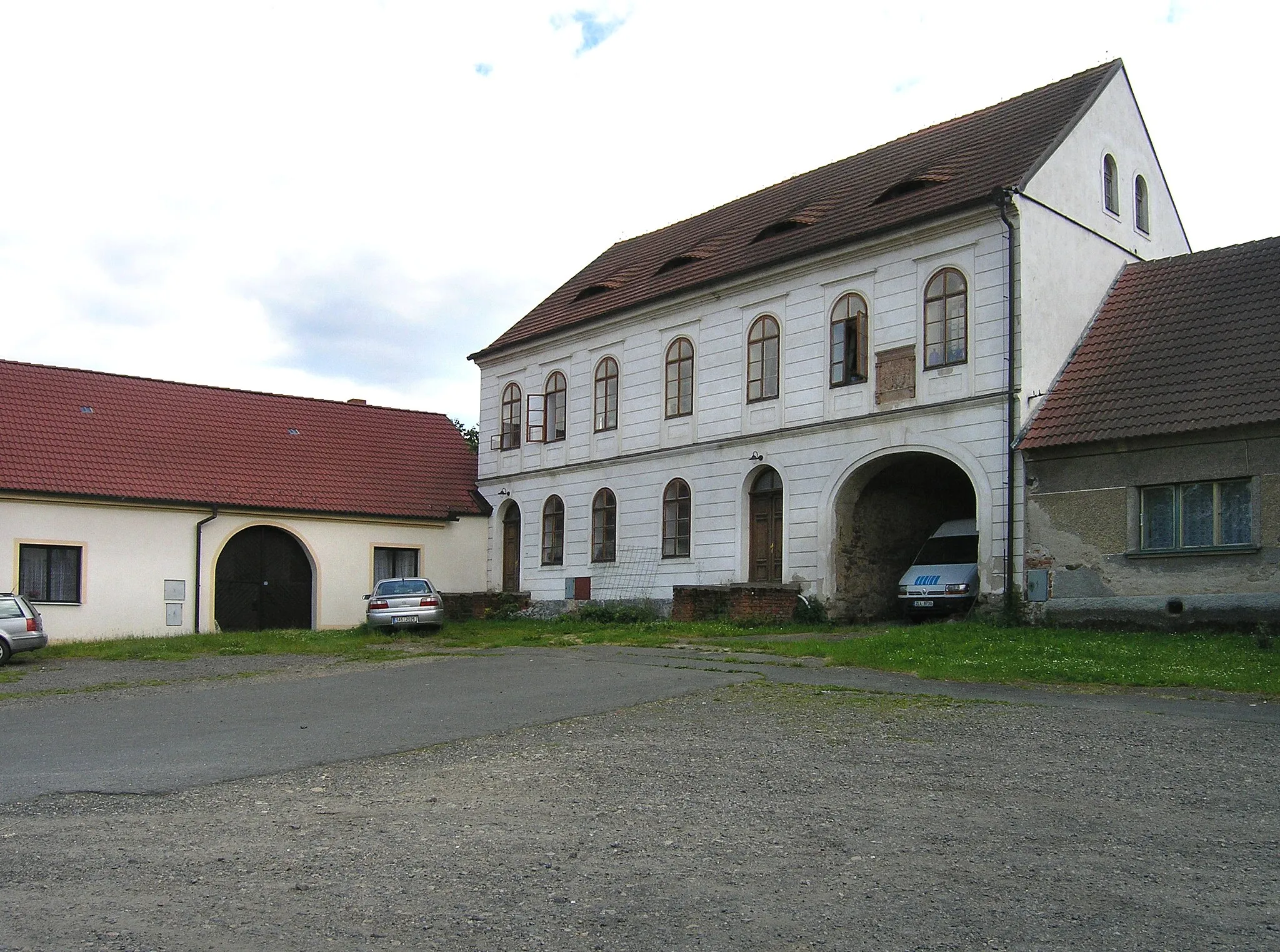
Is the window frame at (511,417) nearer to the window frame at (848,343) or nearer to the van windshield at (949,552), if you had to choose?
the window frame at (848,343)

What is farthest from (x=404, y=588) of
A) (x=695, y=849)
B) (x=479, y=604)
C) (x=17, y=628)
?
(x=695, y=849)

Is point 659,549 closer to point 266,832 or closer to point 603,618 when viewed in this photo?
point 603,618

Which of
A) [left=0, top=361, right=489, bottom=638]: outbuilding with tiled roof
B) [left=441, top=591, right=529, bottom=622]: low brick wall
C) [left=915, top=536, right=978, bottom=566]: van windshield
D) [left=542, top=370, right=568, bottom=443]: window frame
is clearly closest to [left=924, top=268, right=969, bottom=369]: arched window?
[left=915, top=536, right=978, bottom=566]: van windshield

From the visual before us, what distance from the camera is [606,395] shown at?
103ft

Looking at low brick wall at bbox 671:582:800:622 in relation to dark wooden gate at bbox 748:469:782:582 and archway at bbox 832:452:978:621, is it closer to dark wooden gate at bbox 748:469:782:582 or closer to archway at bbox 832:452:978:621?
archway at bbox 832:452:978:621

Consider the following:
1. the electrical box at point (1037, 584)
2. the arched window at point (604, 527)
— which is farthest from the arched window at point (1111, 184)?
the arched window at point (604, 527)

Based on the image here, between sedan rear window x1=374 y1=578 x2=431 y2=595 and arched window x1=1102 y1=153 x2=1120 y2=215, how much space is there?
16439 mm

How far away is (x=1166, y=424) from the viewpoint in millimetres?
19844

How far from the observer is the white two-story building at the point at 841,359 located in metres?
22.6

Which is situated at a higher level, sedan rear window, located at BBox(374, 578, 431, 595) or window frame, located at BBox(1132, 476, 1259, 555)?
window frame, located at BBox(1132, 476, 1259, 555)

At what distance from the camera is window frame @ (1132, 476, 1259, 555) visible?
19.1 m

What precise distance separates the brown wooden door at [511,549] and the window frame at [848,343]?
39.5 ft

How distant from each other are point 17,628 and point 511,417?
1523 centimetres

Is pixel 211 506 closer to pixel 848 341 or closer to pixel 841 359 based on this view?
pixel 841 359
